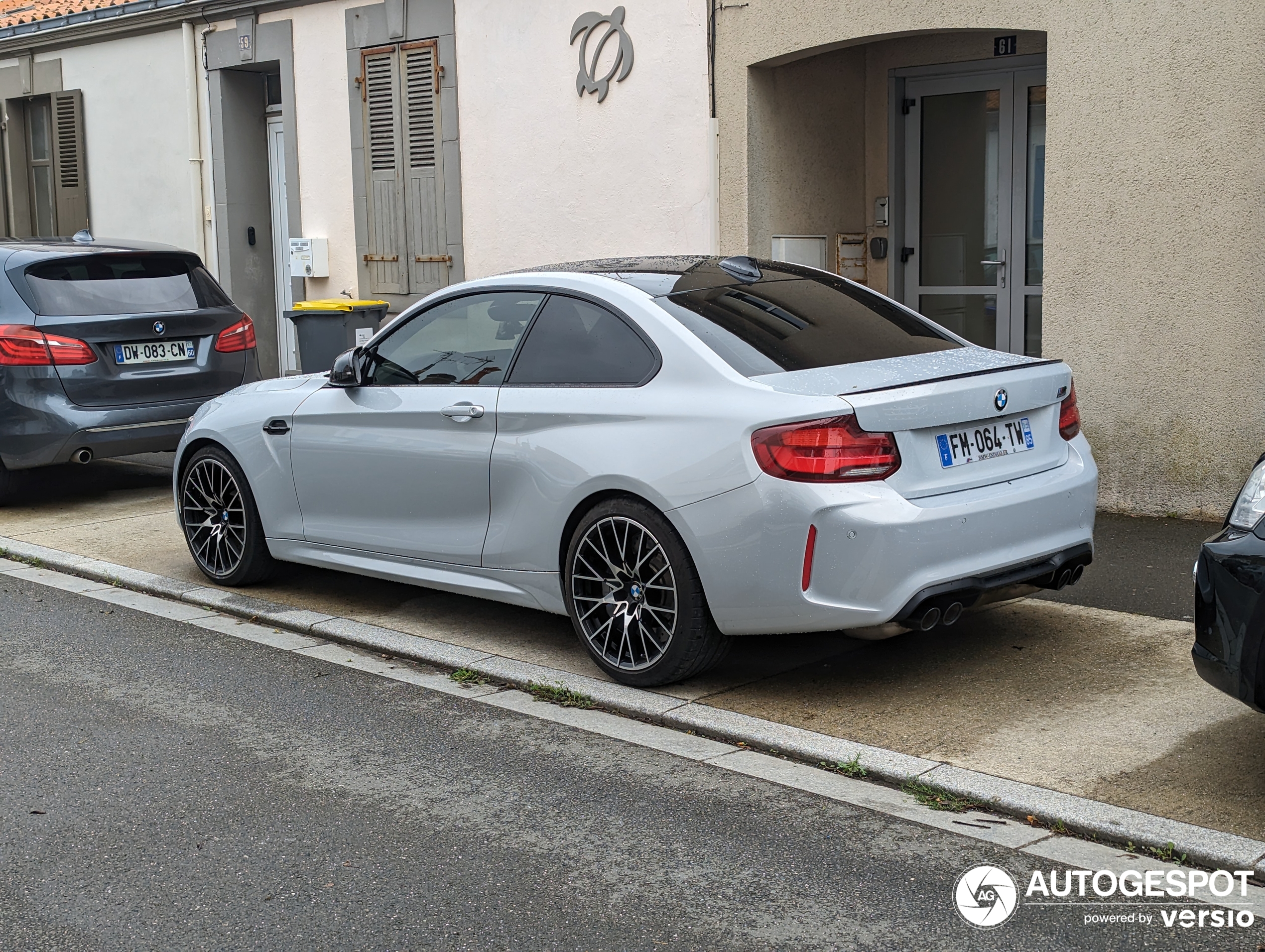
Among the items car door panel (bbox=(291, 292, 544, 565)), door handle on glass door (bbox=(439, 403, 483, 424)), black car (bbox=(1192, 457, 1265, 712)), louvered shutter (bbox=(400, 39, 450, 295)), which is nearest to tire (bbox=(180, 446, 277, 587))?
car door panel (bbox=(291, 292, 544, 565))

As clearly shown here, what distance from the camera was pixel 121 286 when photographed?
9812mm

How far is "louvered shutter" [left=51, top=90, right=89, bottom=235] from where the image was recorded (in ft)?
54.7

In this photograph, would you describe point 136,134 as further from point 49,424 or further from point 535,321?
point 535,321

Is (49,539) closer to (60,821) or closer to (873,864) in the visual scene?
(60,821)

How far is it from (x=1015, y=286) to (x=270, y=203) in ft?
27.0

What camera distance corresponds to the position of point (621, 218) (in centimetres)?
1159

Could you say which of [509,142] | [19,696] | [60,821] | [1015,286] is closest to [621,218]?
[509,142]

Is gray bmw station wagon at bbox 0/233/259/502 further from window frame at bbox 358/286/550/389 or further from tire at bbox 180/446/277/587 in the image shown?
window frame at bbox 358/286/550/389

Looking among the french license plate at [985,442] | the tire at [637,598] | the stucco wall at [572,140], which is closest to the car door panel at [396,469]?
the tire at [637,598]

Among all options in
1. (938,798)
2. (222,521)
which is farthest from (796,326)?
(222,521)

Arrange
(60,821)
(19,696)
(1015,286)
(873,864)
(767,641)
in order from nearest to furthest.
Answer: (873,864), (60,821), (19,696), (767,641), (1015,286)

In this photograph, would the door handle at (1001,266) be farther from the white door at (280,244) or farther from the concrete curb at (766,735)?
the white door at (280,244)

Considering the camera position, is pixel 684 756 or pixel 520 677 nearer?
pixel 684 756

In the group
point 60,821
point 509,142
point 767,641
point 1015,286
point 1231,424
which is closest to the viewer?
point 60,821
